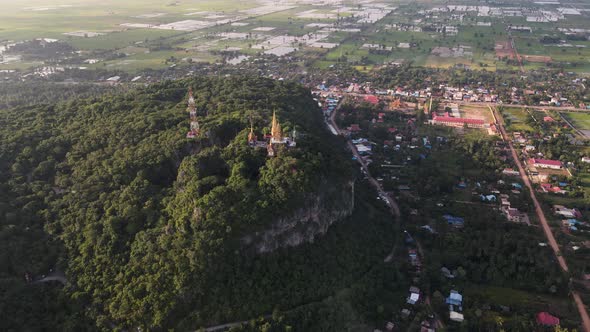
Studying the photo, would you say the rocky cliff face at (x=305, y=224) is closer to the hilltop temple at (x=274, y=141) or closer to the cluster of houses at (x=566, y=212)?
the hilltop temple at (x=274, y=141)

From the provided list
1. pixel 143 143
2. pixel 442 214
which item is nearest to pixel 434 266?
pixel 442 214

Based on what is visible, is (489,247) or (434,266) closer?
(434,266)

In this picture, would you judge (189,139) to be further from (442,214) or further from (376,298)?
(442,214)

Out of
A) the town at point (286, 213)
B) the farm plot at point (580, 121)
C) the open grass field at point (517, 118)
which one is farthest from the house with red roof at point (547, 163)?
the farm plot at point (580, 121)

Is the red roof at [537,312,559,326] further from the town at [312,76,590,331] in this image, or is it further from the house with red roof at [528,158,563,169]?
the house with red roof at [528,158,563,169]

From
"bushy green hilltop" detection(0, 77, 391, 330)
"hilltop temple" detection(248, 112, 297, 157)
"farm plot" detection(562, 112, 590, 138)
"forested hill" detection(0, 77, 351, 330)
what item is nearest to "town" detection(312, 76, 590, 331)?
"farm plot" detection(562, 112, 590, 138)

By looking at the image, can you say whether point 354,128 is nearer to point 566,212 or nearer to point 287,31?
point 566,212
